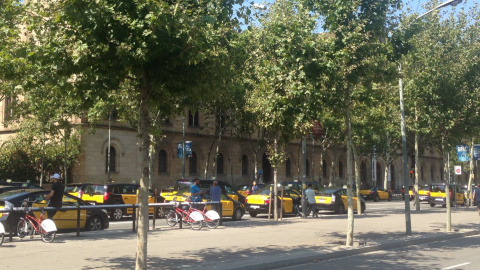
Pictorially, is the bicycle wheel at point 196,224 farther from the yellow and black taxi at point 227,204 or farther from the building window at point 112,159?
the building window at point 112,159

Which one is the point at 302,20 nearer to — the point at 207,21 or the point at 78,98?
the point at 207,21

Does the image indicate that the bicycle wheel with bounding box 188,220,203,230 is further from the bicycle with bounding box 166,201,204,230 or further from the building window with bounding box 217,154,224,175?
the building window with bounding box 217,154,224,175

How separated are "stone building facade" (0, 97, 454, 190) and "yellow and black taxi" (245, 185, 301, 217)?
358 inches

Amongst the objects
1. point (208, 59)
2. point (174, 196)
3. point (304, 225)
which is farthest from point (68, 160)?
point (208, 59)

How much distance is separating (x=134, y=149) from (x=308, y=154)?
947 inches

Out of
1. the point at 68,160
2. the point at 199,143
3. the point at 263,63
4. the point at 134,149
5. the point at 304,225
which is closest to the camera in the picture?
the point at 263,63

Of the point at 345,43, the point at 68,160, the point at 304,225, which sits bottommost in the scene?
the point at 304,225

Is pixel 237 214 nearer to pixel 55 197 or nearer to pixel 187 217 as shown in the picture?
pixel 187 217

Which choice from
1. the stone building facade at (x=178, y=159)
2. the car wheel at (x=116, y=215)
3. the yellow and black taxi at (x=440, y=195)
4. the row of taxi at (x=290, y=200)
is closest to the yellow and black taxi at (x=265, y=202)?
the row of taxi at (x=290, y=200)

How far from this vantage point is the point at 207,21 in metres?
8.05

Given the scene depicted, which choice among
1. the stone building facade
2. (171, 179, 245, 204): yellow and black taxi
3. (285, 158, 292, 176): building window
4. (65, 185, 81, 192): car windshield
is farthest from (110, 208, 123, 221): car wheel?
(285, 158, 292, 176): building window

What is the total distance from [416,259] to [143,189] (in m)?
6.91

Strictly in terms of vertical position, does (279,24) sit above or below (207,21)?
above

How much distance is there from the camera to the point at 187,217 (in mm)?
16812
